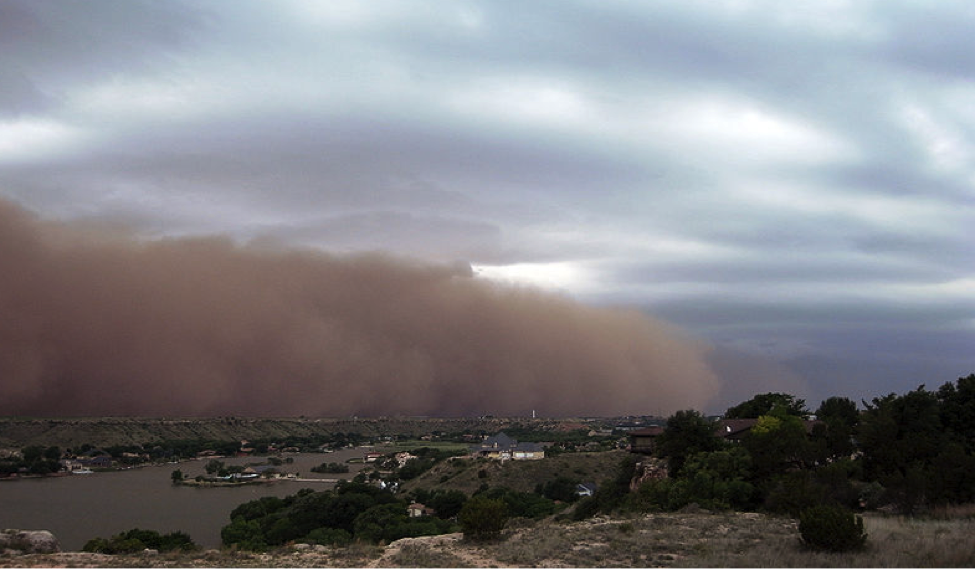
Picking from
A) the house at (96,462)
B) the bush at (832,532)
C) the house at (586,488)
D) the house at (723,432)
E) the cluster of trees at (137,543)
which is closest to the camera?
the bush at (832,532)

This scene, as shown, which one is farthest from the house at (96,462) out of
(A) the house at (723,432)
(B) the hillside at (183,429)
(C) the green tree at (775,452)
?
(C) the green tree at (775,452)

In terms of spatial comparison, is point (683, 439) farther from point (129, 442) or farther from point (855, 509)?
point (129, 442)

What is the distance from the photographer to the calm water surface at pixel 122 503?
5325cm

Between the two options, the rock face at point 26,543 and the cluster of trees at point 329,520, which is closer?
the rock face at point 26,543

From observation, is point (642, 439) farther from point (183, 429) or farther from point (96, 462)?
point (183, 429)

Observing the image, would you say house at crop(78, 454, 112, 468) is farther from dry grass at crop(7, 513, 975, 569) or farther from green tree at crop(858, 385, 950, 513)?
green tree at crop(858, 385, 950, 513)

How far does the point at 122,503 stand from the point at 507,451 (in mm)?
39525

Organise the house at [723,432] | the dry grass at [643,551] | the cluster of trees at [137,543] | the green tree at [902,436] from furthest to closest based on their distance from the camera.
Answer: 1. the house at [723,432]
2. the green tree at [902,436]
3. the cluster of trees at [137,543]
4. the dry grass at [643,551]

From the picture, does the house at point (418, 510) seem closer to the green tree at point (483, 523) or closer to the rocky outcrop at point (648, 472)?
the rocky outcrop at point (648, 472)

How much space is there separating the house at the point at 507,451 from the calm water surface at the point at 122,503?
17.5 m

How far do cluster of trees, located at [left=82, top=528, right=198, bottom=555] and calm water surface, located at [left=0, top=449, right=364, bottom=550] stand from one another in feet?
45.5

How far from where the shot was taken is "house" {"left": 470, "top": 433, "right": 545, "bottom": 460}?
73.9 meters

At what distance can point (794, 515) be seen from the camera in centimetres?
2320

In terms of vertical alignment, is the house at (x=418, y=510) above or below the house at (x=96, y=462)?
above
